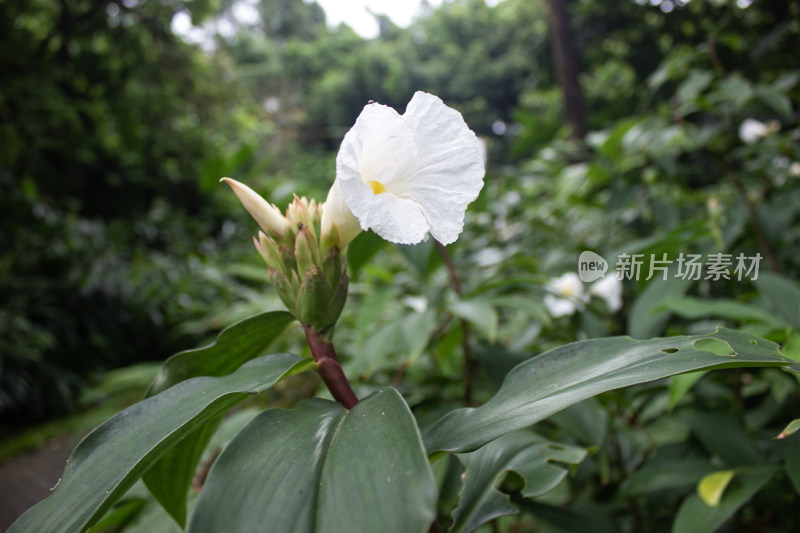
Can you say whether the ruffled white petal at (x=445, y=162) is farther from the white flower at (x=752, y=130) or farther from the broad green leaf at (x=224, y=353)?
the white flower at (x=752, y=130)

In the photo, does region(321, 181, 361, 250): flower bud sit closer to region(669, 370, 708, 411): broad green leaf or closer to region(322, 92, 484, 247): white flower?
region(322, 92, 484, 247): white flower

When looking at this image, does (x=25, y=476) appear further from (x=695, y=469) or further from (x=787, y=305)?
(x=787, y=305)

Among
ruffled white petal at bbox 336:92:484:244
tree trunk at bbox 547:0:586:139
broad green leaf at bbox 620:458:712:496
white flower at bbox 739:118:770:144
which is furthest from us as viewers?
tree trunk at bbox 547:0:586:139

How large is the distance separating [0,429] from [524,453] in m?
3.58

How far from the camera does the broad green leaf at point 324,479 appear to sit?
1.01 ft

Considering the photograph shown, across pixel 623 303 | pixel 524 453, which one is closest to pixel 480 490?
pixel 524 453

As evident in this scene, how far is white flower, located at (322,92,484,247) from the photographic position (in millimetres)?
458

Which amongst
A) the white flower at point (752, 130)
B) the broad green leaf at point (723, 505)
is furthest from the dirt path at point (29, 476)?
the white flower at point (752, 130)

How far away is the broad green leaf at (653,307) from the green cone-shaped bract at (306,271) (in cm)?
57

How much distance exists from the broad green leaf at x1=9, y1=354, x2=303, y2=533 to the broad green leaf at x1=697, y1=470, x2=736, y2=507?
22.8 inches

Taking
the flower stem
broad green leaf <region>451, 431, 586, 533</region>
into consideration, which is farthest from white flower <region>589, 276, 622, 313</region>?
broad green leaf <region>451, 431, 586, 533</region>

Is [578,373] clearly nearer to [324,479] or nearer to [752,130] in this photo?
[324,479]

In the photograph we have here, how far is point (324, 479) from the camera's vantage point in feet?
1.14

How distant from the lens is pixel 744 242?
4.02 feet
